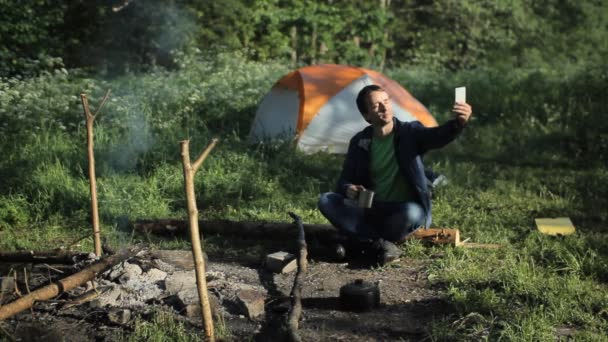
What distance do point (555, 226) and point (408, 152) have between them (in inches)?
69.8

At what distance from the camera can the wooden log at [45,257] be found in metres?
4.84

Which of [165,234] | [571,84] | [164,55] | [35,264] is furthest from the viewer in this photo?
[164,55]

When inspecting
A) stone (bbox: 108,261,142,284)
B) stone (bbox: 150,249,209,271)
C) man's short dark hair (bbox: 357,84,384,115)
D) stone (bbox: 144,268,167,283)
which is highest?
man's short dark hair (bbox: 357,84,384,115)

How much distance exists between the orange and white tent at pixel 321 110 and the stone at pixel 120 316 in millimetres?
4942

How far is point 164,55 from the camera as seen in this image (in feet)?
47.5

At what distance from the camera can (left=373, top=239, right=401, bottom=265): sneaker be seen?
516 cm

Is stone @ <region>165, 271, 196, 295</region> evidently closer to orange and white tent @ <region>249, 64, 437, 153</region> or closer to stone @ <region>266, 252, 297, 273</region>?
stone @ <region>266, 252, 297, 273</region>

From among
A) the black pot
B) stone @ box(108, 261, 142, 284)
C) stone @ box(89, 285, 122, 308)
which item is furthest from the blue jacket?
stone @ box(89, 285, 122, 308)

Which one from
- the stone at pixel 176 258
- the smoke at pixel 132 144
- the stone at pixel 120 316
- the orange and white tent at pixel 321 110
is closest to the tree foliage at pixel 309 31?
the smoke at pixel 132 144

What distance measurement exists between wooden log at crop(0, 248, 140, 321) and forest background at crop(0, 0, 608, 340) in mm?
1212

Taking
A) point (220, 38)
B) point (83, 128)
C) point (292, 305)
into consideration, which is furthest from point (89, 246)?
point (220, 38)

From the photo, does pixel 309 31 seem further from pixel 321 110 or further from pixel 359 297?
pixel 359 297

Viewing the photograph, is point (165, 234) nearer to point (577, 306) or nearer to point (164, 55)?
point (577, 306)

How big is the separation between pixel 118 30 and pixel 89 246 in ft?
29.5
